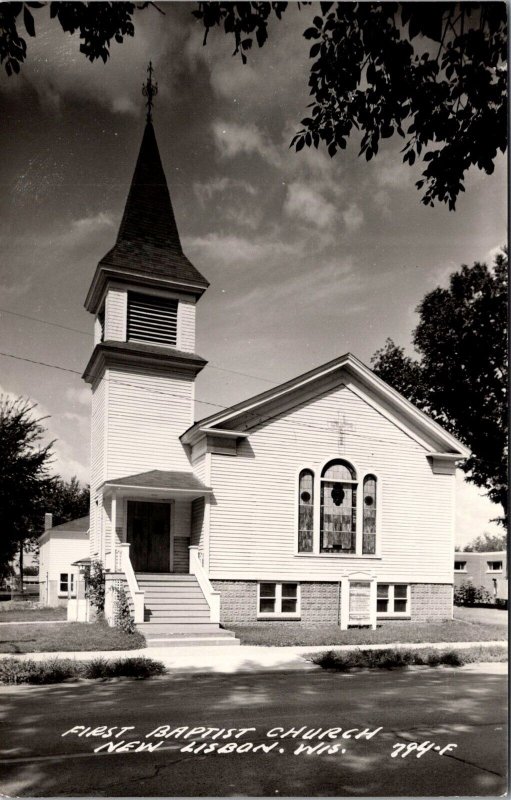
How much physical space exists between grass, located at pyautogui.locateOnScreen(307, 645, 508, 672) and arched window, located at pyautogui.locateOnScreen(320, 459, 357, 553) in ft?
13.6

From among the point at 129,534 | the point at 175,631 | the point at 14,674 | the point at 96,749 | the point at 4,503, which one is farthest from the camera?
the point at 129,534

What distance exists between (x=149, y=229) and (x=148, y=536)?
28.9 ft

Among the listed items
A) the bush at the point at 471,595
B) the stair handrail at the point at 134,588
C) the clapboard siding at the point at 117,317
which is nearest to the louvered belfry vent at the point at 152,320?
the clapboard siding at the point at 117,317

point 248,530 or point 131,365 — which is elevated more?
point 131,365

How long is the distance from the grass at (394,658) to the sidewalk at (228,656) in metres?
A: 0.30

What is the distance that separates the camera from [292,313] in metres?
8.67

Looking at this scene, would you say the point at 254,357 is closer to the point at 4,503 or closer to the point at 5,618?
the point at 4,503

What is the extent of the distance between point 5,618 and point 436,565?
12.5 m

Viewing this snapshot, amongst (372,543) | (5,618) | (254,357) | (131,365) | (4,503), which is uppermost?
(131,365)

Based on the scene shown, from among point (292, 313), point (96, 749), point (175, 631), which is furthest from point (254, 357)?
point (175, 631)

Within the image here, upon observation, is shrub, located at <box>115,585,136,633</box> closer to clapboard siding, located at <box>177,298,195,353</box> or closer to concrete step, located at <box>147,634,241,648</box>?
concrete step, located at <box>147,634,241,648</box>

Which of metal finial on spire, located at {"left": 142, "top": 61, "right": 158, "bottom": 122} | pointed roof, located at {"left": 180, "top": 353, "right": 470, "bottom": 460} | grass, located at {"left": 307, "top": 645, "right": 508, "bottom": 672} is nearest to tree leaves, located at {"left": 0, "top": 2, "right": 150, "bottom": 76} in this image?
metal finial on spire, located at {"left": 142, "top": 61, "right": 158, "bottom": 122}

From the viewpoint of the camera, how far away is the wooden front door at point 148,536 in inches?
677

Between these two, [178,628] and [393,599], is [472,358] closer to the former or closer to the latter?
[393,599]
